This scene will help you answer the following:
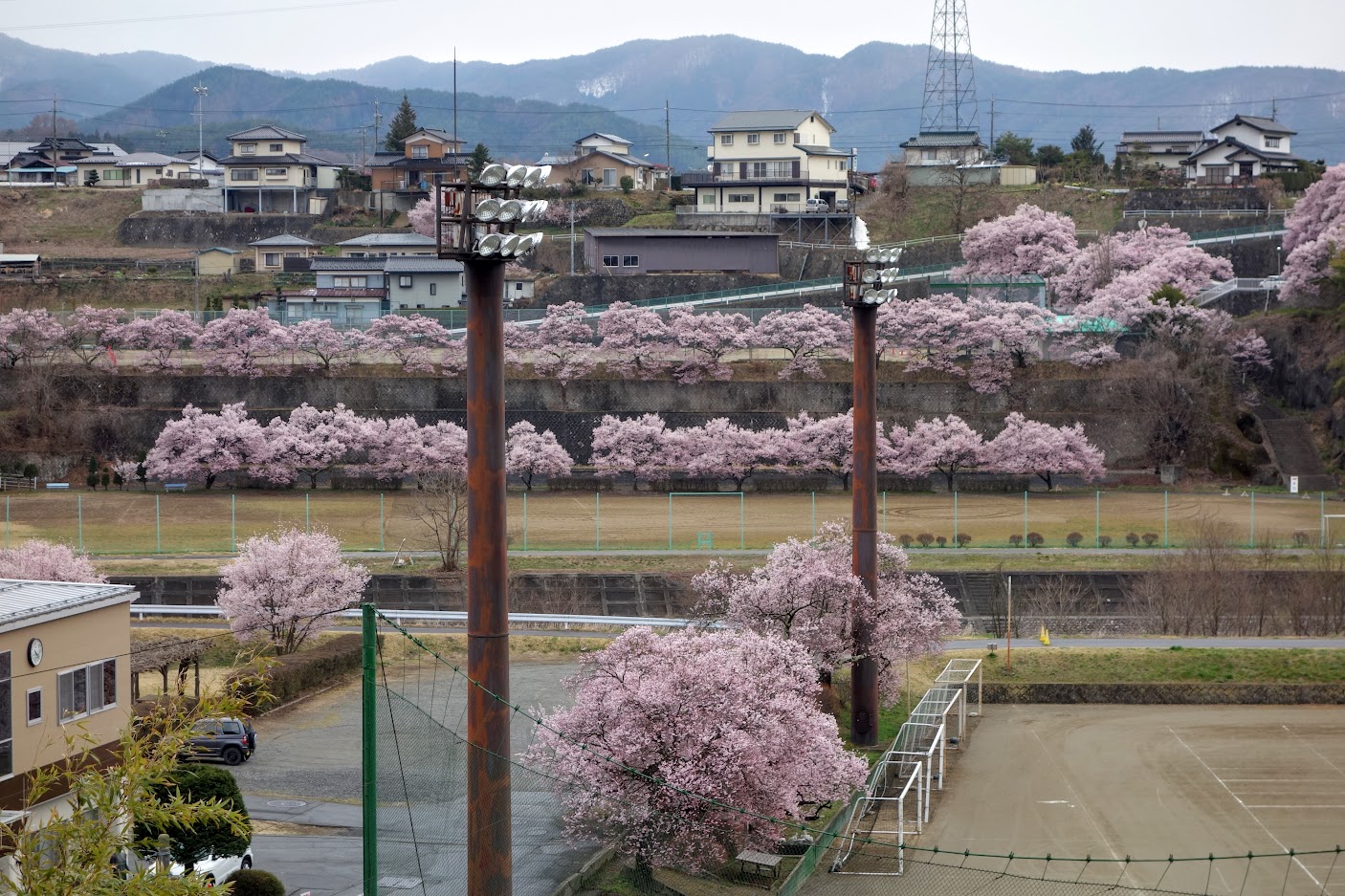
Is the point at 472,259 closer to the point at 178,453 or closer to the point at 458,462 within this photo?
the point at 458,462

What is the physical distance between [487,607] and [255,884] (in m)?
4.52

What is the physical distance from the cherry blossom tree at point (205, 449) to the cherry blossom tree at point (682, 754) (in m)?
29.5

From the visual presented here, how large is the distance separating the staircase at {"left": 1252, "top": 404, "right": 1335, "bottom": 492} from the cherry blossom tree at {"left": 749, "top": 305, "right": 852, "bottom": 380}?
1397 centimetres

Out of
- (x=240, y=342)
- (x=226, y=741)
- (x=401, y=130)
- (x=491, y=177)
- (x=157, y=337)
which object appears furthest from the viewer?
(x=401, y=130)

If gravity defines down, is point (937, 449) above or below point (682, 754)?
above

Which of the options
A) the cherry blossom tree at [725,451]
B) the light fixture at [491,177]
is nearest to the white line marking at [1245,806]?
the light fixture at [491,177]

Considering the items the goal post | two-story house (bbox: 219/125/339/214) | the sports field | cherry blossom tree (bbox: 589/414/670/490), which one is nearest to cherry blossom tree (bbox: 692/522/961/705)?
the sports field

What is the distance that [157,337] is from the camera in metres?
51.0

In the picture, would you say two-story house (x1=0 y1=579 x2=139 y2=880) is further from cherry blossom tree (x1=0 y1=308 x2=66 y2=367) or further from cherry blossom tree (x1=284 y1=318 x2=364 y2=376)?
cherry blossom tree (x1=0 y1=308 x2=66 y2=367)

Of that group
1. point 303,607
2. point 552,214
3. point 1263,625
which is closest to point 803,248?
point 552,214

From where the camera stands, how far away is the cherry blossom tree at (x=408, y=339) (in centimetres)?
5178

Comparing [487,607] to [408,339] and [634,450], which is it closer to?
[634,450]

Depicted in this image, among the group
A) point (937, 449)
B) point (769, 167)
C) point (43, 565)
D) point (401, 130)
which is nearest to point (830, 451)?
point (937, 449)

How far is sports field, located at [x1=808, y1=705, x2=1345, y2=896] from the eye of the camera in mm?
16625
